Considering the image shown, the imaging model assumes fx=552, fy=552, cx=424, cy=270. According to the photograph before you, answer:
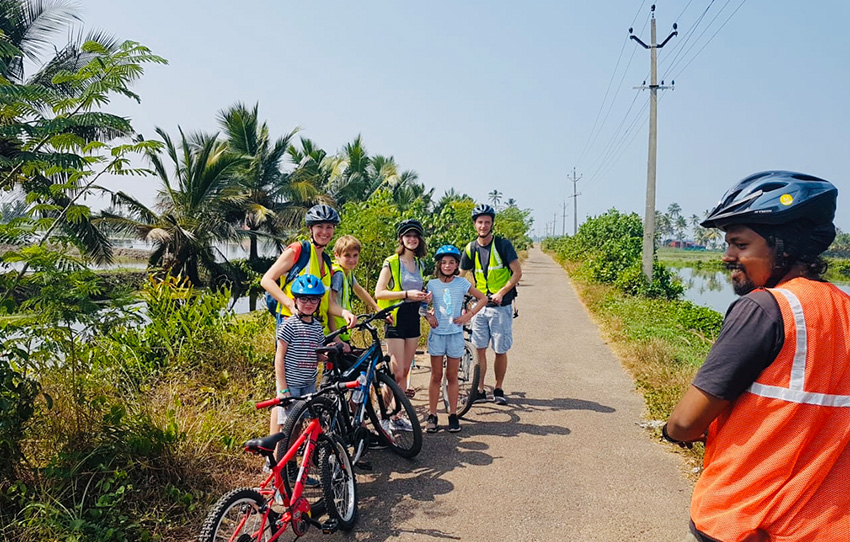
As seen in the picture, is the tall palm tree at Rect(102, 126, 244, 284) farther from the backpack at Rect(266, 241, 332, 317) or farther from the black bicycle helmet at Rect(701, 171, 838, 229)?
the black bicycle helmet at Rect(701, 171, 838, 229)

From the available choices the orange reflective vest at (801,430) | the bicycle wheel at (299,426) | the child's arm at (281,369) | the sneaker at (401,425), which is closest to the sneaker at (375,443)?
the sneaker at (401,425)

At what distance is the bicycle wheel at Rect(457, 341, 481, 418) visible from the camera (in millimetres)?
5512

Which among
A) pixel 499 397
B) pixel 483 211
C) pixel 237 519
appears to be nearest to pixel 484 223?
→ pixel 483 211

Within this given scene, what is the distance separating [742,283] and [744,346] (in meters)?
0.25

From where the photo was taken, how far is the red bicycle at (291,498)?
9.48 feet

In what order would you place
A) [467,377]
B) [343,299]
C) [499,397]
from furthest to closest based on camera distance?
[467,377]
[499,397]
[343,299]

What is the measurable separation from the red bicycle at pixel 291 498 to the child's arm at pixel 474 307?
1702mm

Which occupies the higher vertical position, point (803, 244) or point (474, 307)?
point (803, 244)

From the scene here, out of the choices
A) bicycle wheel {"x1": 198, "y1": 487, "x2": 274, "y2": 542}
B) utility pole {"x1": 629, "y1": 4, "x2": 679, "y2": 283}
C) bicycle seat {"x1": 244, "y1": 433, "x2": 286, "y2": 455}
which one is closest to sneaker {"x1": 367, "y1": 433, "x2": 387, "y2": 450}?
bicycle wheel {"x1": 198, "y1": 487, "x2": 274, "y2": 542}

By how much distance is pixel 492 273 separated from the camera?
234 inches

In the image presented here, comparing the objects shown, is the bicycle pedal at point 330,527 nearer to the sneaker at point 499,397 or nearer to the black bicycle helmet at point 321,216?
the black bicycle helmet at point 321,216

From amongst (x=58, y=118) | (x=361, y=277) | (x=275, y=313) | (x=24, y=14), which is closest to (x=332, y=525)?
(x=275, y=313)

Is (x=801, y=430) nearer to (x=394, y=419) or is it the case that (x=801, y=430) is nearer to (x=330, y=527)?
(x=330, y=527)

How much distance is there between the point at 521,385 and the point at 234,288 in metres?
15.6
